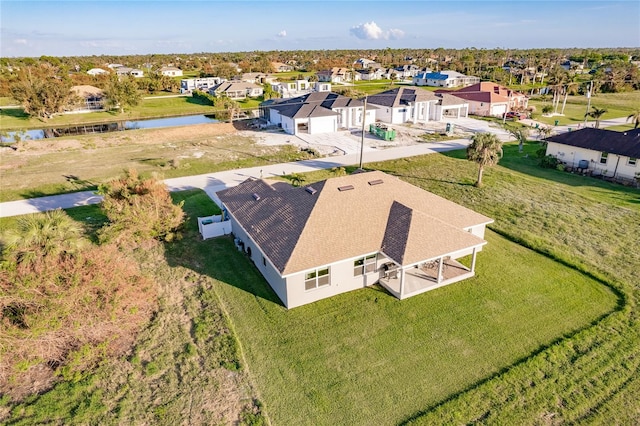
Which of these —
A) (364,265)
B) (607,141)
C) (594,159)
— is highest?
(607,141)

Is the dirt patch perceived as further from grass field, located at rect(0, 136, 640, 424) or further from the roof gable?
the roof gable

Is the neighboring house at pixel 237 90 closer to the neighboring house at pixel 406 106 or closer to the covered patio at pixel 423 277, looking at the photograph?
the neighboring house at pixel 406 106

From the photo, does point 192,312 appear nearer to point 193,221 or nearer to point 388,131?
point 193,221

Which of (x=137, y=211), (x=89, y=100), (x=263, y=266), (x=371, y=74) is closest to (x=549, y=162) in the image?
(x=263, y=266)

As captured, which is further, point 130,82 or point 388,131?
point 130,82

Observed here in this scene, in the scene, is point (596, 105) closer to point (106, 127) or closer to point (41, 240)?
point (106, 127)

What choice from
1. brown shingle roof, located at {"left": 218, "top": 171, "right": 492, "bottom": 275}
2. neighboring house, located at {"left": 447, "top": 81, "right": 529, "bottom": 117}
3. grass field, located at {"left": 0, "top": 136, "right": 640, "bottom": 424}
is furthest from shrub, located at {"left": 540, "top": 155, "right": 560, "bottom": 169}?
neighboring house, located at {"left": 447, "top": 81, "right": 529, "bottom": 117}

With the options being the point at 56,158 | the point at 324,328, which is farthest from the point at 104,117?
the point at 324,328
